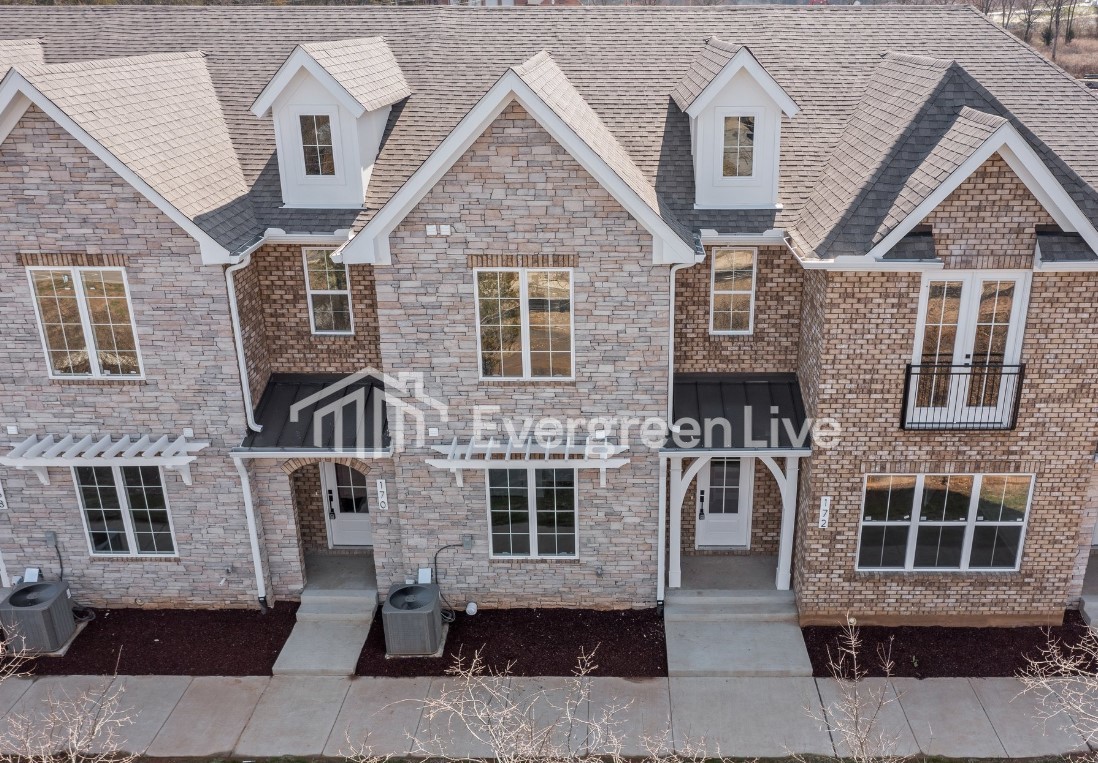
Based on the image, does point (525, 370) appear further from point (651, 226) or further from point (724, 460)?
point (724, 460)

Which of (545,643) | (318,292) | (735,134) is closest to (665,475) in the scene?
(545,643)

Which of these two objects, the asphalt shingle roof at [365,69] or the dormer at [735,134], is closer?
the dormer at [735,134]

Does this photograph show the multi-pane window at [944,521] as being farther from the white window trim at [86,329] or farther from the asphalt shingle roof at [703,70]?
the white window trim at [86,329]

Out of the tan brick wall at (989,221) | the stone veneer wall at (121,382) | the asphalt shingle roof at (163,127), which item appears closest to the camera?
the tan brick wall at (989,221)

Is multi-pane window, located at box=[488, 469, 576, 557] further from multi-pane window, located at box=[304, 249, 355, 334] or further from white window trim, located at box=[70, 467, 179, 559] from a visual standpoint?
white window trim, located at box=[70, 467, 179, 559]

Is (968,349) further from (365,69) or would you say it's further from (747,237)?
(365,69)

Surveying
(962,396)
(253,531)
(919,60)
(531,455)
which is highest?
(919,60)

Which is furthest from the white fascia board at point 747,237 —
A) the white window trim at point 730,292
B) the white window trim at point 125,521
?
the white window trim at point 125,521
